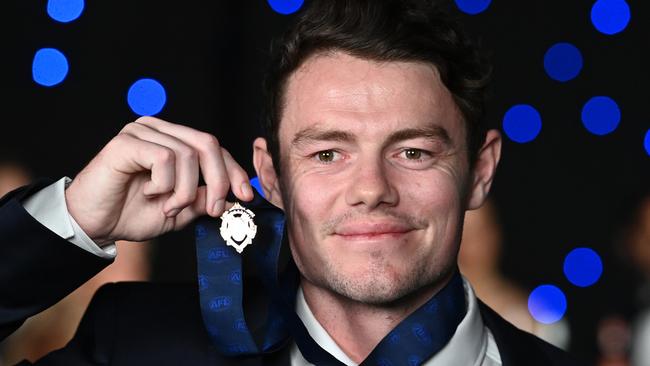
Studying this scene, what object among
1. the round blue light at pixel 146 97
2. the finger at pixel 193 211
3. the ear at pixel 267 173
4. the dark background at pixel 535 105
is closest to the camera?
the finger at pixel 193 211

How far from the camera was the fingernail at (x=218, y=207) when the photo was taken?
1899 millimetres

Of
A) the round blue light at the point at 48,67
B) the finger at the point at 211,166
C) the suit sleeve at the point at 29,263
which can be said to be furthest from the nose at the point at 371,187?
the round blue light at the point at 48,67

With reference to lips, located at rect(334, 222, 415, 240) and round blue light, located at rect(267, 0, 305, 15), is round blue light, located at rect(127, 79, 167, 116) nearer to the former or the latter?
round blue light, located at rect(267, 0, 305, 15)

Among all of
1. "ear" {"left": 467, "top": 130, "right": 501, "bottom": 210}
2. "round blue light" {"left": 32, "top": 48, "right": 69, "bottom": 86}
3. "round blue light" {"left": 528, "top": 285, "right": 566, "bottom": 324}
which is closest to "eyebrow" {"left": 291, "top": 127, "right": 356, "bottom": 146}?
"ear" {"left": 467, "top": 130, "right": 501, "bottom": 210}

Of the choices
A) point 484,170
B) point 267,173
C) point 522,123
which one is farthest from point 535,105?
point 267,173

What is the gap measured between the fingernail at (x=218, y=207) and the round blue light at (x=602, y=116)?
213 centimetres

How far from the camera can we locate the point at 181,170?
6.16 ft

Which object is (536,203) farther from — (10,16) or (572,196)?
(10,16)

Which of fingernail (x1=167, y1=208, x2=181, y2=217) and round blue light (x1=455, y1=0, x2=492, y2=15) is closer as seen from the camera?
fingernail (x1=167, y1=208, x2=181, y2=217)

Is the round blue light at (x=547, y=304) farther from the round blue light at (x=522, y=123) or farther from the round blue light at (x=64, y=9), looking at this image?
the round blue light at (x=64, y=9)

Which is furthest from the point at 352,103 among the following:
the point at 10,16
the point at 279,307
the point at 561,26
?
the point at 561,26

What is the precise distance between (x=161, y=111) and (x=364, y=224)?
1627 mm

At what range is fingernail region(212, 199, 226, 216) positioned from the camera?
1.90m

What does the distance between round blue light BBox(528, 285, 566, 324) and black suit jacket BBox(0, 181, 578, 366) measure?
60.6 inches
